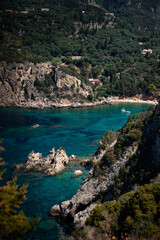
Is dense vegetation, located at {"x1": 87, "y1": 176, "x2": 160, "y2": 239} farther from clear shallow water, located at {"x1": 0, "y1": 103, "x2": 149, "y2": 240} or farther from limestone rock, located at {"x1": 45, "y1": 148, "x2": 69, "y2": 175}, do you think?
limestone rock, located at {"x1": 45, "y1": 148, "x2": 69, "y2": 175}

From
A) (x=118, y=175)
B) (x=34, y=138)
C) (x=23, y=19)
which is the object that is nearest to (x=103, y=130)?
(x=34, y=138)

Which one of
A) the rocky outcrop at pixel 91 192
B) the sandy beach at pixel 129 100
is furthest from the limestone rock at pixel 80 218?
the sandy beach at pixel 129 100

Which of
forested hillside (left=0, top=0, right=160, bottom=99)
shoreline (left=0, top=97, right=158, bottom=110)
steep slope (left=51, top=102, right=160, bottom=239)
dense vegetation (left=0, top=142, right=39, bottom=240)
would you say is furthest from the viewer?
forested hillside (left=0, top=0, right=160, bottom=99)

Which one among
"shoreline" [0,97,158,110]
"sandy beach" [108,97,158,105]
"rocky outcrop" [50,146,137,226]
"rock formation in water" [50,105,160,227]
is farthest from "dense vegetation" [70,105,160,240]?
"sandy beach" [108,97,158,105]

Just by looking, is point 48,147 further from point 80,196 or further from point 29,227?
point 29,227

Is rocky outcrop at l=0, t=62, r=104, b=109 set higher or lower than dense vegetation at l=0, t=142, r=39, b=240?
lower

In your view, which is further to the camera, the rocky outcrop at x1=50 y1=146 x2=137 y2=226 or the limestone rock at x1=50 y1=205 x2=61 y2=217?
the limestone rock at x1=50 y1=205 x2=61 y2=217

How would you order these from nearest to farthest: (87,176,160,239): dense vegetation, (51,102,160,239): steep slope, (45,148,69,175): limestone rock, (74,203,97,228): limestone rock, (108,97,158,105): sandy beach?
1. (87,176,160,239): dense vegetation
2. (74,203,97,228): limestone rock
3. (51,102,160,239): steep slope
4. (45,148,69,175): limestone rock
5. (108,97,158,105): sandy beach

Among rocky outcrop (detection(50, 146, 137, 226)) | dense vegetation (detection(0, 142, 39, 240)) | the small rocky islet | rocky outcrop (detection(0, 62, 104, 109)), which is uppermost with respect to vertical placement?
dense vegetation (detection(0, 142, 39, 240))

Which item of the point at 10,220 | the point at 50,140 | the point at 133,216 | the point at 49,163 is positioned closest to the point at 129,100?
the point at 50,140
